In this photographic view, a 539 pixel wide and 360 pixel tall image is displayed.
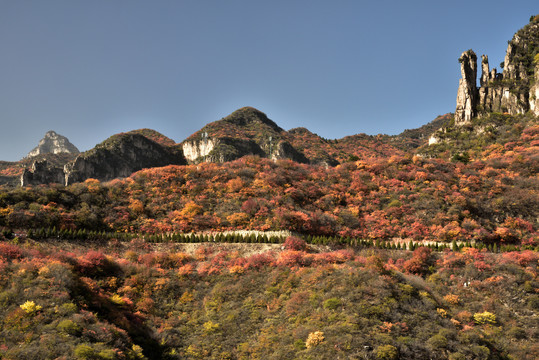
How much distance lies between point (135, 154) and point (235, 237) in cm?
8430

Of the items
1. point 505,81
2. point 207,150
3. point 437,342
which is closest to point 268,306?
point 437,342

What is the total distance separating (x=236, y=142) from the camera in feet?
358

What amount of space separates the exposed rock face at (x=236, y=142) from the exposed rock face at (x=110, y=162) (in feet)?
32.1

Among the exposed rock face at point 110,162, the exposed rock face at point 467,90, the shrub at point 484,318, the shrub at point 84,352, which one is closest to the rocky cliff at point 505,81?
the exposed rock face at point 467,90

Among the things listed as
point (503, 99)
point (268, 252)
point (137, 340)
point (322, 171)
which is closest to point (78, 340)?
point (137, 340)

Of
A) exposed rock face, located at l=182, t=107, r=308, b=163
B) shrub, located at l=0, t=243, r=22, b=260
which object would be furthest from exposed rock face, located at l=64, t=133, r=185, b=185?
shrub, located at l=0, t=243, r=22, b=260

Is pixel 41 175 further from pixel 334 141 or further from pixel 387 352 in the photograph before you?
pixel 334 141

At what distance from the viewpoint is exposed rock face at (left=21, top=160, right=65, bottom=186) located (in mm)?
83706

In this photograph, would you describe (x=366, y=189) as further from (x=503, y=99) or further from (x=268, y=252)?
(x=503, y=99)

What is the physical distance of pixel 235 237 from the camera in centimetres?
3344

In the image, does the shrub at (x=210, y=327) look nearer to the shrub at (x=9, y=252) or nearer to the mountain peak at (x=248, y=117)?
the shrub at (x=9, y=252)

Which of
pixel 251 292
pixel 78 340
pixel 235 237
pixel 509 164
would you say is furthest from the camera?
pixel 509 164

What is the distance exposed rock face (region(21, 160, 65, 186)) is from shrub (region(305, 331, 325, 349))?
87.3m

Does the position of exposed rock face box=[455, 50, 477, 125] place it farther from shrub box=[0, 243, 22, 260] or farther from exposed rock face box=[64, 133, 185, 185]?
shrub box=[0, 243, 22, 260]
